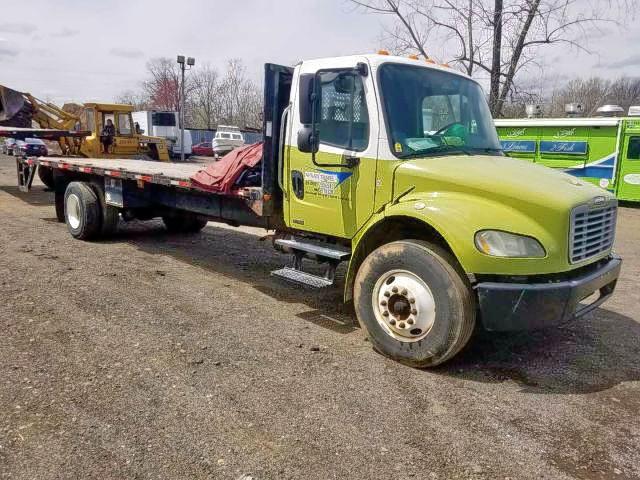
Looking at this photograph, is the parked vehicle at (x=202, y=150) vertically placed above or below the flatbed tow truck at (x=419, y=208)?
below

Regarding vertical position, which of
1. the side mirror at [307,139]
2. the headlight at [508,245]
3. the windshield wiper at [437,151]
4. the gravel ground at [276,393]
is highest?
the side mirror at [307,139]

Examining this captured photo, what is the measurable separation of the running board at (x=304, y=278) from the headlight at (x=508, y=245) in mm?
1678

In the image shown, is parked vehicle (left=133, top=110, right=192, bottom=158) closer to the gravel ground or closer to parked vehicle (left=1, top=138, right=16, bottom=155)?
parked vehicle (left=1, top=138, right=16, bottom=155)

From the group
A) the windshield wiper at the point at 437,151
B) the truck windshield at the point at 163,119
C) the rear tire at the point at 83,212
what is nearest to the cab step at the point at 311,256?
the windshield wiper at the point at 437,151

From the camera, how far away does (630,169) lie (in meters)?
16.0

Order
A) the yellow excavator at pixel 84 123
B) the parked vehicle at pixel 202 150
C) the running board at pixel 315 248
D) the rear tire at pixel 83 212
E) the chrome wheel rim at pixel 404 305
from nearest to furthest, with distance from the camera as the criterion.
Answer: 1. the chrome wheel rim at pixel 404 305
2. the running board at pixel 315 248
3. the rear tire at pixel 83 212
4. the yellow excavator at pixel 84 123
5. the parked vehicle at pixel 202 150

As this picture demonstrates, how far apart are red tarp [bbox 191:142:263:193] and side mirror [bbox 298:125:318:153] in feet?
3.49

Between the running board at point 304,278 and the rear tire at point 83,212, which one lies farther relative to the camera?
the rear tire at point 83,212

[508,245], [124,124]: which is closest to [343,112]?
[508,245]

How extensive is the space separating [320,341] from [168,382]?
1451 mm

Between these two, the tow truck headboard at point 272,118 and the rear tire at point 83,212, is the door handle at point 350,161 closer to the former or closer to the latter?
the tow truck headboard at point 272,118

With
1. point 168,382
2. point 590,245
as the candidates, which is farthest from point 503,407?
point 168,382

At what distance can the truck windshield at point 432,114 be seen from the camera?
475 cm

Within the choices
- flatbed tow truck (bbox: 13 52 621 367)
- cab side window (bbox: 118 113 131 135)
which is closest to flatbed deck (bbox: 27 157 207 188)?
flatbed tow truck (bbox: 13 52 621 367)
